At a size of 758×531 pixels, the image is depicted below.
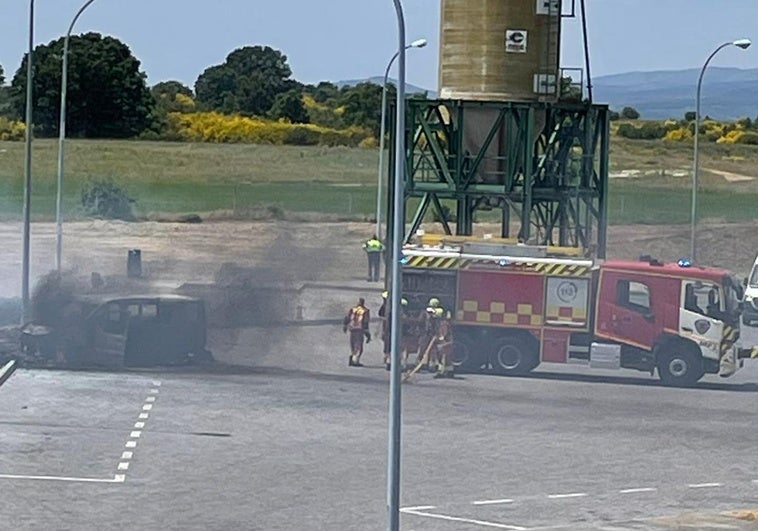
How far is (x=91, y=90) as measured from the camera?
82.7m

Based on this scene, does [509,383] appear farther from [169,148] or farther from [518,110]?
[169,148]

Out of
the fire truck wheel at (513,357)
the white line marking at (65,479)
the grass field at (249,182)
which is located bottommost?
the white line marking at (65,479)

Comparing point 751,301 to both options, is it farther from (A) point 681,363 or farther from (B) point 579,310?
(B) point 579,310

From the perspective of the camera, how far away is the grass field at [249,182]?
74062 mm

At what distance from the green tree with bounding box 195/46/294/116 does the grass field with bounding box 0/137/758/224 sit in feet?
35.2

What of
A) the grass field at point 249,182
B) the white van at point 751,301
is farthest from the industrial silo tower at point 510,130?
the grass field at point 249,182

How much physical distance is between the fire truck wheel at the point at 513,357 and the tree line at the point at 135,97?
129 ft

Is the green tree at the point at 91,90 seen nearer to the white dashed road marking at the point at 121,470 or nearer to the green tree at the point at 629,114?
the green tree at the point at 629,114

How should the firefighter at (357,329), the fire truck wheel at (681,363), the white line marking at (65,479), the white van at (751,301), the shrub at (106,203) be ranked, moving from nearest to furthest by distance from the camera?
the white line marking at (65,479) → the fire truck wheel at (681,363) → the firefighter at (357,329) → the white van at (751,301) → the shrub at (106,203)

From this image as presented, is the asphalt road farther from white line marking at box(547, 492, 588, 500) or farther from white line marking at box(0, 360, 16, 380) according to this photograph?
white line marking at box(0, 360, 16, 380)

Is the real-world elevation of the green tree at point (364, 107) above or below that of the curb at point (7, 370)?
above

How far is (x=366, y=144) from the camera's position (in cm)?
9062

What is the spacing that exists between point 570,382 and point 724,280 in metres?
3.52

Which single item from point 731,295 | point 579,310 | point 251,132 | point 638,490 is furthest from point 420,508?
point 251,132
